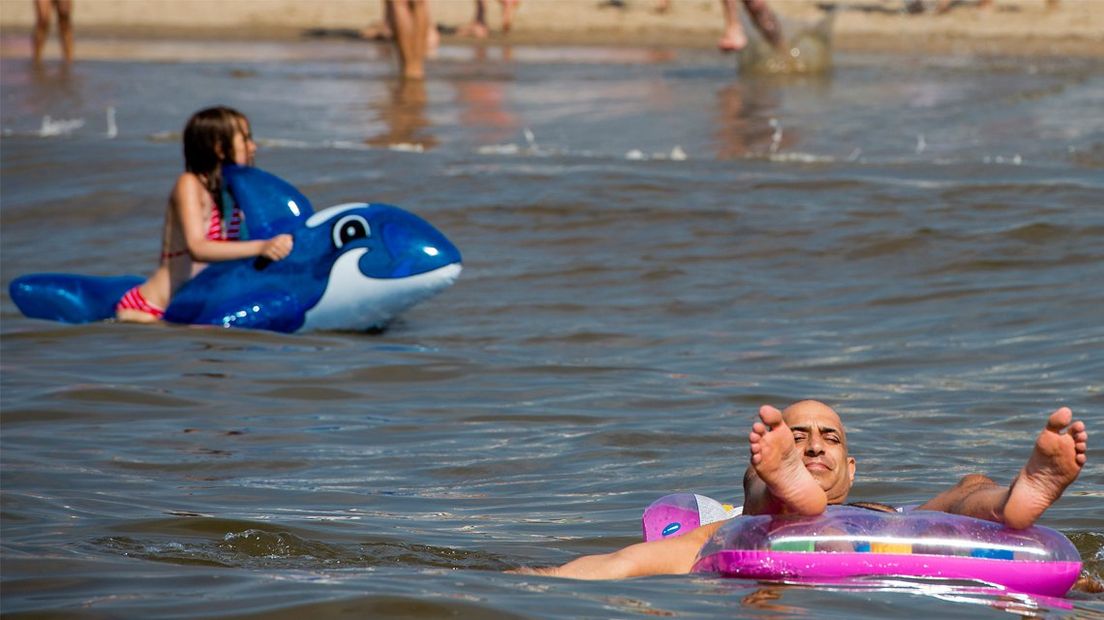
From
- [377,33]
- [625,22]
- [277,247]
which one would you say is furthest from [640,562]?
[625,22]

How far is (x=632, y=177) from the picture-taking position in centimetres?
1090

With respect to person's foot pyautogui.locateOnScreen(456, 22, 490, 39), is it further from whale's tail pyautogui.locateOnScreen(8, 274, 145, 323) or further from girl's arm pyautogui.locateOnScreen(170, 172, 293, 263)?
girl's arm pyautogui.locateOnScreen(170, 172, 293, 263)

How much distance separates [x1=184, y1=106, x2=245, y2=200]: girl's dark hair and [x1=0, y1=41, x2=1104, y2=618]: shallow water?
2.31 ft

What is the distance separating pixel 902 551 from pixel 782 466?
0.32 metres

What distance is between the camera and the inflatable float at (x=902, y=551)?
12.3 feet

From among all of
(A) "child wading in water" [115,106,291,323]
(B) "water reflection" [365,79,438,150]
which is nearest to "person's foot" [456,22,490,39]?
(B) "water reflection" [365,79,438,150]

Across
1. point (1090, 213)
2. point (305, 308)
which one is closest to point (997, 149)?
point (1090, 213)

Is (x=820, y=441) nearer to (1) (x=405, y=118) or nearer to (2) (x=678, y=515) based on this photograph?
(2) (x=678, y=515)

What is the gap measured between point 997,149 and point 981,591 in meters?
8.46

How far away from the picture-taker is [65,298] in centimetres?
775

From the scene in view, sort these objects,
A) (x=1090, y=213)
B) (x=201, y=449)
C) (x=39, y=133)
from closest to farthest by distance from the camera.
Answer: (x=201, y=449) → (x=1090, y=213) → (x=39, y=133)

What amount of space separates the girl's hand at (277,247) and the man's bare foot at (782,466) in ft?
12.8

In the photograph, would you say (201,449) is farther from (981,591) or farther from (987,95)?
(987,95)

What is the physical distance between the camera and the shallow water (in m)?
4.18
